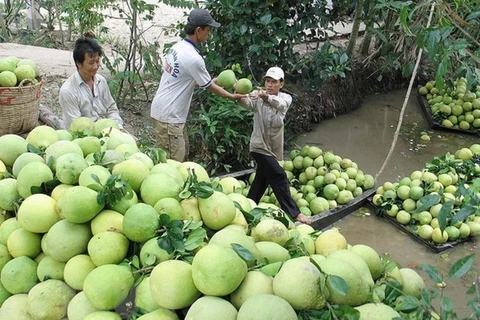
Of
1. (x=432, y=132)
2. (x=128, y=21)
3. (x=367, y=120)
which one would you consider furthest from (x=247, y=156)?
(x=432, y=132)

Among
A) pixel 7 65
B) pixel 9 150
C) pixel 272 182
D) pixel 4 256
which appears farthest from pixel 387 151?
pixel 4 256

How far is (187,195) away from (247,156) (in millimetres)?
3415

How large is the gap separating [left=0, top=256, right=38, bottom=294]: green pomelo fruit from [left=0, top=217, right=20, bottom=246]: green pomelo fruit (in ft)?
0.51

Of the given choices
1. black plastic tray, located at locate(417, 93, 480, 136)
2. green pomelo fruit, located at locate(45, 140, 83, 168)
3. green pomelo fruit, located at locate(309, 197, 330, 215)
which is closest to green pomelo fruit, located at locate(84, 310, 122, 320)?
green pomelo fruit, located at locate(45, 140, 83, 168)

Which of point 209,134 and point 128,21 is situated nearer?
point 209,134

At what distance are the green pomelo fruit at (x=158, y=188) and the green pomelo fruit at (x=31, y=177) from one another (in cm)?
41

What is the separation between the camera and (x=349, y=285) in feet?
4.53

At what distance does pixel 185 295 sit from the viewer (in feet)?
4.64

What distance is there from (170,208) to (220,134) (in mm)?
3228

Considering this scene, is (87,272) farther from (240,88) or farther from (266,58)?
(266,58)

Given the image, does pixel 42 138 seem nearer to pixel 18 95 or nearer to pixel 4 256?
pixel 4 256

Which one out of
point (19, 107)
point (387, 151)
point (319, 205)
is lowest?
point (387, 151)

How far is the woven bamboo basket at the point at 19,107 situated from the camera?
3543 millimetres

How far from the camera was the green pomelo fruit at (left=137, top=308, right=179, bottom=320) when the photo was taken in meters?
1.41
